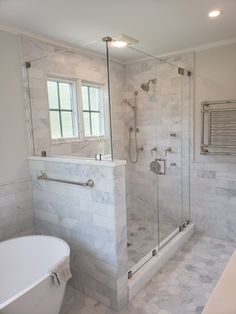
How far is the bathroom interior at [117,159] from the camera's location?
2.05m

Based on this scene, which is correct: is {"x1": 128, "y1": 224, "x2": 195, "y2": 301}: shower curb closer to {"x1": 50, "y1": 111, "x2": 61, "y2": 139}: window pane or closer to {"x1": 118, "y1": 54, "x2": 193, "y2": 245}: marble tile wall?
{"x1": 118, "y1": 54, "x2": 193, "y2": 245}: marble tile wall

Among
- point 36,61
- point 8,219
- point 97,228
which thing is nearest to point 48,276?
point 97,228

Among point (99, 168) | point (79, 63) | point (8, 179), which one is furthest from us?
point (79, 63)

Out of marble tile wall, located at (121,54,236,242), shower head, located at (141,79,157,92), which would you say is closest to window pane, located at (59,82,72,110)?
marble tile wall, located at (121,54,236,242)

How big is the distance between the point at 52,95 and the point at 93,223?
1.49 meters

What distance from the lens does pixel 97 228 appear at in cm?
212

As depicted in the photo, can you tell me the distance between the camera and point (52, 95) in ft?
9.00

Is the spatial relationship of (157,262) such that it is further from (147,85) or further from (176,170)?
(147,85)

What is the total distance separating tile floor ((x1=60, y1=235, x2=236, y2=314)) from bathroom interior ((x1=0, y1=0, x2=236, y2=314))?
0.01m

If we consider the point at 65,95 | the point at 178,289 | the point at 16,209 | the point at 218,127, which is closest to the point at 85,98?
the point at 65,95

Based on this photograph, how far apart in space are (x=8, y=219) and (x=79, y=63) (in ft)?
6.39

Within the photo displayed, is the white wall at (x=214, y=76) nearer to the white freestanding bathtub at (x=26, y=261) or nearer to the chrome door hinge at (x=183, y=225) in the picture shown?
the chrome door hinge at (x=183, y=225)

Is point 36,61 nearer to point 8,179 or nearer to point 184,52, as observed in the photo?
point 8,179

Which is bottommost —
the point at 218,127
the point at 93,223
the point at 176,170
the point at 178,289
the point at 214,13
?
the point at 178,289
